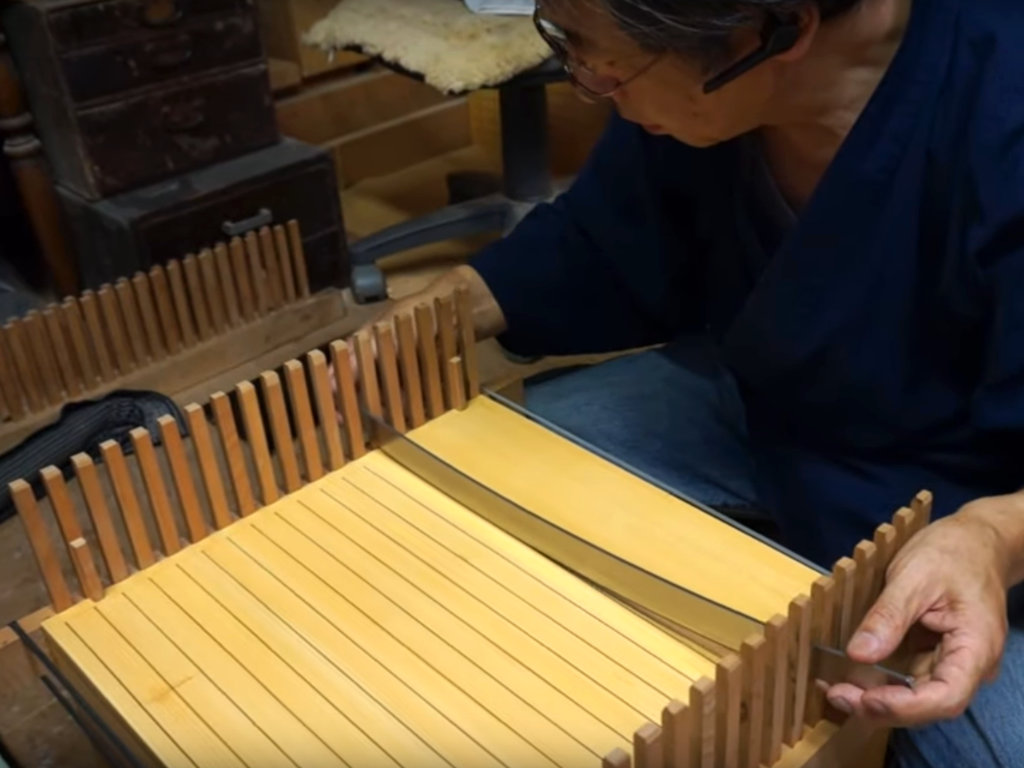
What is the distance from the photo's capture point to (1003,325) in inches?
32.0

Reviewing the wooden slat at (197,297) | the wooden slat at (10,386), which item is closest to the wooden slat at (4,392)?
the wooden slat at (10,386)

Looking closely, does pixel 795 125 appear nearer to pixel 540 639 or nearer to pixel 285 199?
pixel 540 639

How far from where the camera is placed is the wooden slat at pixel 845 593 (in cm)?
66

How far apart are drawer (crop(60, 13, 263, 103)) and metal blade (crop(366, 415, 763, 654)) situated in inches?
32.6

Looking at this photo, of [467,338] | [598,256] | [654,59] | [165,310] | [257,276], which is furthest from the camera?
[257,276]

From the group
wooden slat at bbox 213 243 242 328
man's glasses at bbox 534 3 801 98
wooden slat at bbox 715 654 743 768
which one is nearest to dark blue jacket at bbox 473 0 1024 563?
man's glasses at bbox 534 3 801 98

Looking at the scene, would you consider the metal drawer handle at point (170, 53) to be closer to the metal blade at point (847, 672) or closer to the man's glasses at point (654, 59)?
the man's glasses at point (654, 59)

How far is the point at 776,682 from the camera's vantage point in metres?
0.66

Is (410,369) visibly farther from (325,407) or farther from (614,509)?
(614,509)

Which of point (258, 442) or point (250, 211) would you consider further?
point (250, 211)

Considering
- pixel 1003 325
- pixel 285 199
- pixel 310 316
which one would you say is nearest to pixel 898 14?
pixel 1003 325

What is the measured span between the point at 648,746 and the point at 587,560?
242 millimetres

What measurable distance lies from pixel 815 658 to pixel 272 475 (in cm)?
44

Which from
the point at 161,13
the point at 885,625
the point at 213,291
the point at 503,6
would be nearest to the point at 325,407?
the point at 885,625
